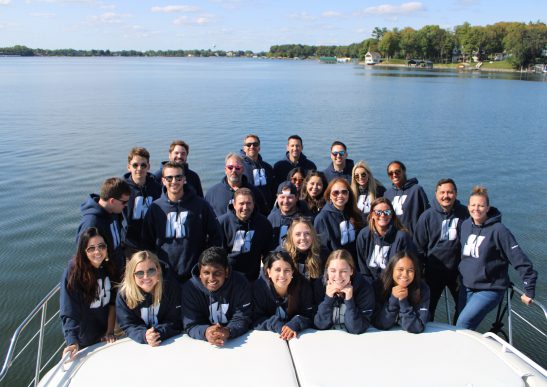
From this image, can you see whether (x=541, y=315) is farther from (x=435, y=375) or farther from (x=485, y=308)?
(x=435, y=375)

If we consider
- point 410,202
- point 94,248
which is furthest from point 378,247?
point 94,248

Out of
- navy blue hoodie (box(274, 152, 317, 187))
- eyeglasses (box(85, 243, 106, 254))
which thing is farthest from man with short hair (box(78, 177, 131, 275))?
navy blue hoodie (box(274, 152, 317, 187))

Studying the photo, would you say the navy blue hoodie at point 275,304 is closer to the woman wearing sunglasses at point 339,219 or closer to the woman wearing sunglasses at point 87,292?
the woman wearing sunglasses at point 339,219

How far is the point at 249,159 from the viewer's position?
701 cm

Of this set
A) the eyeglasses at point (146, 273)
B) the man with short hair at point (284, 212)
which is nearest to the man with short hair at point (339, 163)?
the man with short hair at point (284, 212)

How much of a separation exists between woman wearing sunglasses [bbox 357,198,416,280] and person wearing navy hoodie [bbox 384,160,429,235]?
120 centimetres

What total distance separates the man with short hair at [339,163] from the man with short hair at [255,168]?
0.99 meters

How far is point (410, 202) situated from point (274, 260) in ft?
8.73

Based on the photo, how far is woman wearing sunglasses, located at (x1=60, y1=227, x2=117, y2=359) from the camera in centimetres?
374

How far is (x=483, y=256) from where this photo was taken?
4566 millimetres

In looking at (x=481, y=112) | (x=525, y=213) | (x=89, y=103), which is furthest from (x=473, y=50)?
(x=525, y=213)

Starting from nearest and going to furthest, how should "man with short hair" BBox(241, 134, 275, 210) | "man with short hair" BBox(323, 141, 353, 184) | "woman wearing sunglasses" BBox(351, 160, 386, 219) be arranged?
"woman wearing sunglasses" BBox(351, 160, 386, 219) → "man with short hair" BBox(323, 141, 353, 184) → "man with short hair" BBox(241, 134, 275, 210)

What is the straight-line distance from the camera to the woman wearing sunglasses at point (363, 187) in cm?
581

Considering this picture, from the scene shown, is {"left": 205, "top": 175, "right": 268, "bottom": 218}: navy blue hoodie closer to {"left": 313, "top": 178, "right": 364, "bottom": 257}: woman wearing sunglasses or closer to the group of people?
the group of people
